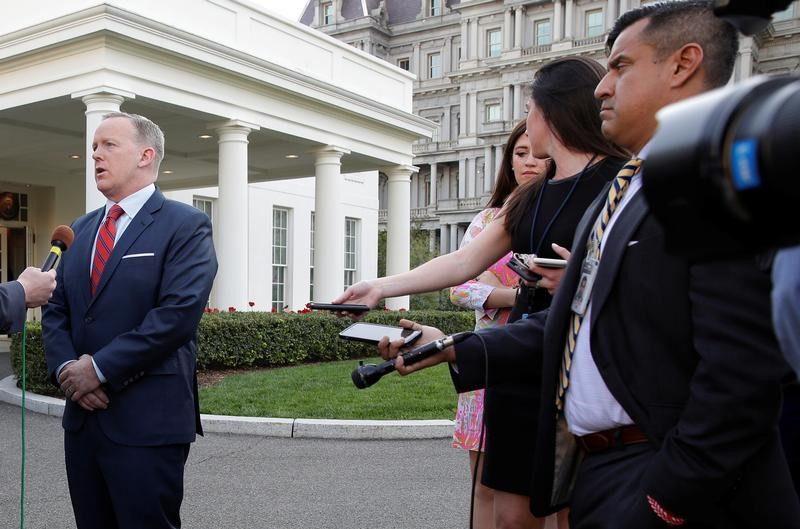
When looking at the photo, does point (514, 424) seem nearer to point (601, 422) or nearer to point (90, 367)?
point (601, 422)

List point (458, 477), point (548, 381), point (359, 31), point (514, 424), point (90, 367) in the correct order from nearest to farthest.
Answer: point (548, 381) → point (514, 424) → point (90, 367) → point (458, 477) → point (359, 31)

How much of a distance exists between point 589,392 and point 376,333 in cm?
79

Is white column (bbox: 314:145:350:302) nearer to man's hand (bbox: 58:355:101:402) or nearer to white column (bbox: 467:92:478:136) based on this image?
man's hand (bbox: 58:355:101:402)

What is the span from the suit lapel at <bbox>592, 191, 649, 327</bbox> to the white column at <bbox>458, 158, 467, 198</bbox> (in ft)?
192

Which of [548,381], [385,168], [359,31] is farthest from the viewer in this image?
[359,31]

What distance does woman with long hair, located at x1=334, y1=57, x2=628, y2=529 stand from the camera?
107 inches

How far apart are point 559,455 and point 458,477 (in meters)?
4.36

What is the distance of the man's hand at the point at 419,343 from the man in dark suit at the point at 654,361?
0.02 meters

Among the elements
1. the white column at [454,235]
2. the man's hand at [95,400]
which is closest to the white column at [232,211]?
the man's hand at [95,400]

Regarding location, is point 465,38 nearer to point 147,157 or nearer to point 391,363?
point 147,157

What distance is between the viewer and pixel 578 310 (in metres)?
1.92

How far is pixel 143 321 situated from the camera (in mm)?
3250

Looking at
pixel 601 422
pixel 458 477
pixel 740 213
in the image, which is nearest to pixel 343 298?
pixel 601 422

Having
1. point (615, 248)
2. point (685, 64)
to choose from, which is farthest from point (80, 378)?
point (685, 64)
